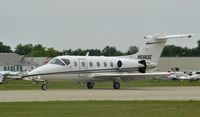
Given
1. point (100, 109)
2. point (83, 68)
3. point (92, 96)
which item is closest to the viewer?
point (100, 109)

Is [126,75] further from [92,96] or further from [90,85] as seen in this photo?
[92,96]

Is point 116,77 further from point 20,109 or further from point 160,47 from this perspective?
point 20,109

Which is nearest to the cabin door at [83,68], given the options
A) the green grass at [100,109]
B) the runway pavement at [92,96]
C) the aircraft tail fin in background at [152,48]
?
the aircraft tail fin in background at [152,48]

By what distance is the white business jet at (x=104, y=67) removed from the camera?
155 ft

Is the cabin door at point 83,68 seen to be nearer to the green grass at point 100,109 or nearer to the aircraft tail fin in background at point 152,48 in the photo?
the aircraft tail fin in background at point 152,48

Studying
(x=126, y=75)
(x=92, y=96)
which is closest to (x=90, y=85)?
(x=126, y=75)

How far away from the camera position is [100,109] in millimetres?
24375

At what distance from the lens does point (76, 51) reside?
6801 inches

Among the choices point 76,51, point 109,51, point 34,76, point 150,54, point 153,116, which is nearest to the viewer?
point 153,116

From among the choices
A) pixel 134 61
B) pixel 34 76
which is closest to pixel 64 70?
pixel 34 76

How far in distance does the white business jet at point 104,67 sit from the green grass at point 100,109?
1961 centimetres

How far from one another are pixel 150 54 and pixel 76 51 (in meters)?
120

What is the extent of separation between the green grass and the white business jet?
19.6m

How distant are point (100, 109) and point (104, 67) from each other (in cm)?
2641
